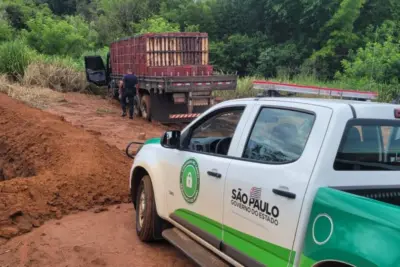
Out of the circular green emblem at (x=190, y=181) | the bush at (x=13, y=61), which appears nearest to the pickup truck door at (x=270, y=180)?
the circular green emblem at (x=190, y=181)

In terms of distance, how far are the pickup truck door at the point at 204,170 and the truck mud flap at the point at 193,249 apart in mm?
150

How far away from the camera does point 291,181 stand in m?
3.05

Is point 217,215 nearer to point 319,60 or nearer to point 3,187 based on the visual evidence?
point 3,187

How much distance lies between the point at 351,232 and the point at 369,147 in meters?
0.89

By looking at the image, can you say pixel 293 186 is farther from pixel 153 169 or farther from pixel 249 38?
pixel 249 38

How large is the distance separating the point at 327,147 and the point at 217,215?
1.25 m

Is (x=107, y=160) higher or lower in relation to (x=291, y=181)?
lower

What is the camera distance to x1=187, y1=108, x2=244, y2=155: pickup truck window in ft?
13.4

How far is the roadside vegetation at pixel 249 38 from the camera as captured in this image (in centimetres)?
2272

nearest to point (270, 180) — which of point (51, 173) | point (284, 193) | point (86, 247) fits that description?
point (284, 193)

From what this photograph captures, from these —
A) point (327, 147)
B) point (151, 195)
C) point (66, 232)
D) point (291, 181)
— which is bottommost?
point (66, 232)

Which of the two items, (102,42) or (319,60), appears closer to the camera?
(319,60)

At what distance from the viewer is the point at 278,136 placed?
→ 3492mm

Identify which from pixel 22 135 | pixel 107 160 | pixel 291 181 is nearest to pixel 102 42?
pixel 22 135
